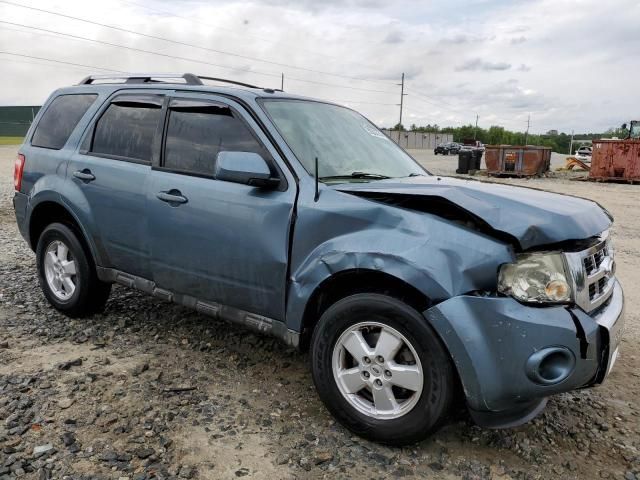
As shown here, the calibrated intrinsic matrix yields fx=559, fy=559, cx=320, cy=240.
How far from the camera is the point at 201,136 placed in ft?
12.2

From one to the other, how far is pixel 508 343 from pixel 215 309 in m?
1.85

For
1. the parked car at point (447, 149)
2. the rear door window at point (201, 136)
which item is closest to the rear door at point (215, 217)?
the rear door window at point (201, 136)

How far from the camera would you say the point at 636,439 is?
10.2 feet

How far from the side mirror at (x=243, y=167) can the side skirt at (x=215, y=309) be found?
2.74 feet

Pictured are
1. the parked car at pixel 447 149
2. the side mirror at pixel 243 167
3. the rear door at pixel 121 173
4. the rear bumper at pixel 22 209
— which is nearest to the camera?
the side mirror at pixel 243 167

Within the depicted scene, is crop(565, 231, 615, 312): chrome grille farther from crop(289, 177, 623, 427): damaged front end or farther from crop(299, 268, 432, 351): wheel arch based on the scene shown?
crop(299, 268, 432, 351): wheel arch

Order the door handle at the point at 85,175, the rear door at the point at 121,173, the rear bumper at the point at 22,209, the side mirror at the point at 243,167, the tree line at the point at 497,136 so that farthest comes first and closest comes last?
the tree line at the point at 497,136
the rear bumper at the point at 22,209
the door handle at the point at 85,175
the rear door at the point at 121,173
the side mirror at the point at 243,167

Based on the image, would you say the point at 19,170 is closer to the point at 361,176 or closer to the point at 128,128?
the point at 128,128

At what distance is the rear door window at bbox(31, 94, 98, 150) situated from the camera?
4574 millimetres

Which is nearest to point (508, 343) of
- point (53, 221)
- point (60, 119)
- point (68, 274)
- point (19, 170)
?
point (68, 274)

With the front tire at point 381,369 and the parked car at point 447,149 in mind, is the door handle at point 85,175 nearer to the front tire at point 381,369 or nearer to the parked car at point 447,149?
the front tire at point 381,369

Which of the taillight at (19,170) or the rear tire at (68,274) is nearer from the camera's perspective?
the rear tire at (68,274)

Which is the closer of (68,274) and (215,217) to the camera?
(215,217)

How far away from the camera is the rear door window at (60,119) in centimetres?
457
